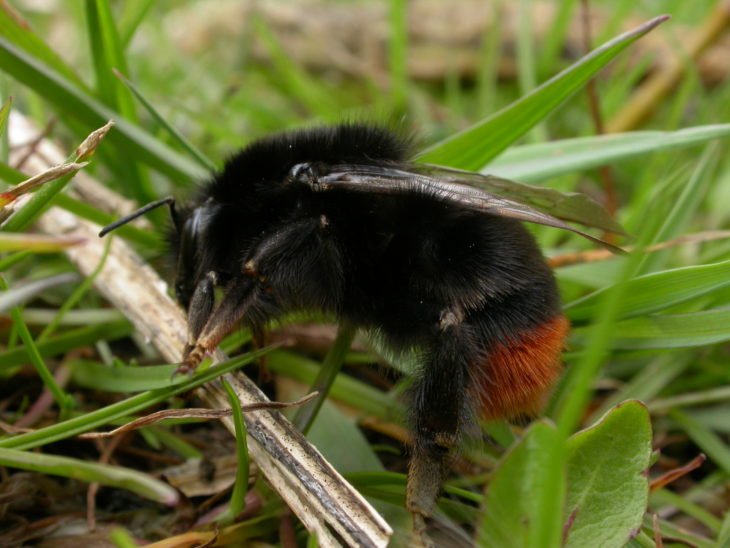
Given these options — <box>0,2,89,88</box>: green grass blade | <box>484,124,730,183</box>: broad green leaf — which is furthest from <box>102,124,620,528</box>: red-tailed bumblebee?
<box>0,2,89,88</box>: green grass blade

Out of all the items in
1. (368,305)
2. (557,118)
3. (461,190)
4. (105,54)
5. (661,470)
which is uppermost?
(105,54)

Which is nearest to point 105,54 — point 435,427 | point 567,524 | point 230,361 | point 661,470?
point 230,361

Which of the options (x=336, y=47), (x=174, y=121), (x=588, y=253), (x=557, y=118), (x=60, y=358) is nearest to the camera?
(x=60, y=358)

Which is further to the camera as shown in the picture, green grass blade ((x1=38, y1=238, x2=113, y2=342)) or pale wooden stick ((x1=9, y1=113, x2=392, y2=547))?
green grass blade ((x1=38, y1=238, x2=113, y2=342))

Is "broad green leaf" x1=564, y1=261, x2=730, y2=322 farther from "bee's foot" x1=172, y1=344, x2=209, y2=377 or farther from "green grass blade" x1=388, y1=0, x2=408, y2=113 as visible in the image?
"green grass blade" x1=388, y1=0, x2=408, y2=113

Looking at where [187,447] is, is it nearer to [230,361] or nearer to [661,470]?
[230,361]

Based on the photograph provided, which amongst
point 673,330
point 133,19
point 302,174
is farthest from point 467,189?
point 133,19

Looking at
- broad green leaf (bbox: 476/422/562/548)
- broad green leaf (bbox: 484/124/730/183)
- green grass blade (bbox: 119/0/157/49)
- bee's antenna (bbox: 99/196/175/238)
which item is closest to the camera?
broad green leaf (bbox: 476/422/562/548)
